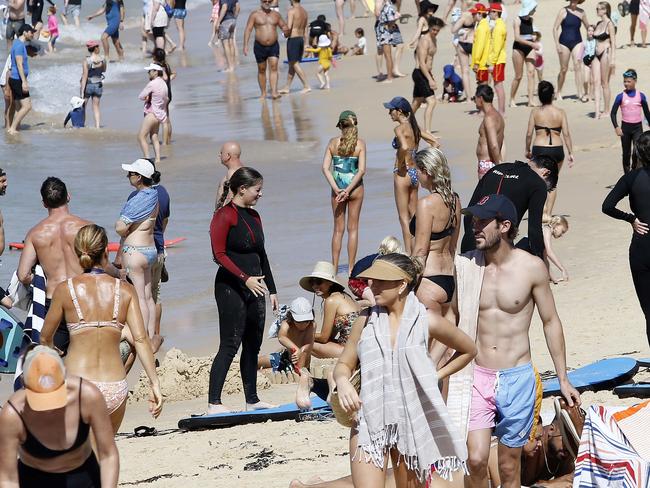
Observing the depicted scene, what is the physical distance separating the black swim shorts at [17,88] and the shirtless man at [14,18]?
6.51 meters

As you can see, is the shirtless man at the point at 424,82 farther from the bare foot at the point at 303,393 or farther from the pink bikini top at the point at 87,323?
the pink bikini top at the point at 87,323

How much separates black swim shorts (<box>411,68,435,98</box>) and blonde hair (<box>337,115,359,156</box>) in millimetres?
7471

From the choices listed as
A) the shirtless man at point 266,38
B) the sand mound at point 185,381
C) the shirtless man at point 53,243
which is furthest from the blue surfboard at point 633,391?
the shirtless man at point 266,38

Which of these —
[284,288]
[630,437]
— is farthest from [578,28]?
[630,437]

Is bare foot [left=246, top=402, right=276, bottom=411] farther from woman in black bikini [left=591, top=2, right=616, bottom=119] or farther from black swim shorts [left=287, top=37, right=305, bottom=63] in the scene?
black swim shorts [left=287, top=37, right=305, bottom=63]

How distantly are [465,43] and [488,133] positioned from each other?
9374mm

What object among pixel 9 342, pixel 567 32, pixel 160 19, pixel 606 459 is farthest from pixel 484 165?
pixel 160 19

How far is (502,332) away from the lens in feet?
19.2

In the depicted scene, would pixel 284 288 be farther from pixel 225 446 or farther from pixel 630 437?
pixel 630 437

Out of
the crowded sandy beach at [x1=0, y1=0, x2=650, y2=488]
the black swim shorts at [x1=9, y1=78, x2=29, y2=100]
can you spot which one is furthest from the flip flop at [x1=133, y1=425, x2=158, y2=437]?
the black swim shorts at [x1=9, y1=78, x2=29, y2=100]

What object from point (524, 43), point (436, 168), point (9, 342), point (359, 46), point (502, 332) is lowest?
point (359, 46)

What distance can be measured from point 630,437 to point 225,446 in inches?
107

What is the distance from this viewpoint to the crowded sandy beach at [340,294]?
17.2 ft

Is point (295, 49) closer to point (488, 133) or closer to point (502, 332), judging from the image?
point (488, 133)
